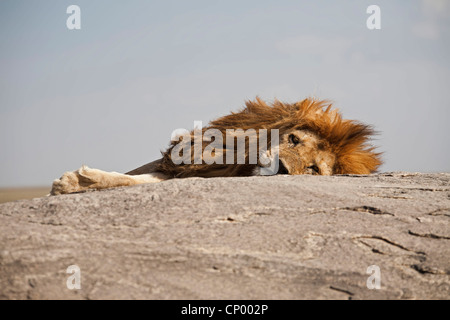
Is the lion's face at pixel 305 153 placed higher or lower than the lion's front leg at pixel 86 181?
higher

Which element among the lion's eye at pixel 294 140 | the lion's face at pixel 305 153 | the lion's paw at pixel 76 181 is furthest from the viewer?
the lion's eye at pixel 294 140

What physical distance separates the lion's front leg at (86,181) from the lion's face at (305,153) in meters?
1.43

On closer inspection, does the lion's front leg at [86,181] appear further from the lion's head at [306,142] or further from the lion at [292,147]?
the lion's head at [306,142]

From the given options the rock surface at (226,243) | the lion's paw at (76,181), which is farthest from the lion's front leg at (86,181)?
the rock surface at (226,243)

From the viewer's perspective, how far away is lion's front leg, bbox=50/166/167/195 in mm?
3766

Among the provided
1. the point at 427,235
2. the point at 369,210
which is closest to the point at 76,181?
the point at 369,210

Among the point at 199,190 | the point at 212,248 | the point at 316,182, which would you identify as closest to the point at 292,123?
the point at 316,182

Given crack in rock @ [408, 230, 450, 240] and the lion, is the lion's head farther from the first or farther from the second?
crack in rock @ [408, 230, 450, 240]

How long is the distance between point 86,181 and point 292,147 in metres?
1.87

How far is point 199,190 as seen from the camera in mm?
3141

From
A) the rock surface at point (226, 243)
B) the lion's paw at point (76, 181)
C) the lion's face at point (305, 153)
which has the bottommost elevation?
the rock surface at point (226, 243)

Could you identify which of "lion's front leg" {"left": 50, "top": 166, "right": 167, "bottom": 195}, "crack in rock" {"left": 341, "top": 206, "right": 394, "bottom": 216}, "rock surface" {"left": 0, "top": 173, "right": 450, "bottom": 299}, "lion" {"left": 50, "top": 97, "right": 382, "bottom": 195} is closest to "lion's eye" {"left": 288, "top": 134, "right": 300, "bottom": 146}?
"lion" {"left": 50, "top": 97, "right": 382, "bottom": 195}

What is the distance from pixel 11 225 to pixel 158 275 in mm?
954

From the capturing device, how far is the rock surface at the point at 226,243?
2236mm
